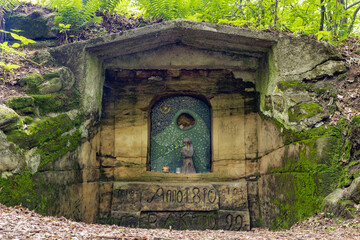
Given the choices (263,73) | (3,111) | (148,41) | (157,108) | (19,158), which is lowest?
(19,158)

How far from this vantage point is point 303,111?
5.63 metres

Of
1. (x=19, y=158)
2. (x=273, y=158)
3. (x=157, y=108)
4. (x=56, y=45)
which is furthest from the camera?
(x=157, y=108)

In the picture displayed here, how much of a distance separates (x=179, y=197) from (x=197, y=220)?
566mm

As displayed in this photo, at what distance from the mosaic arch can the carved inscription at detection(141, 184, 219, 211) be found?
720 millimetres

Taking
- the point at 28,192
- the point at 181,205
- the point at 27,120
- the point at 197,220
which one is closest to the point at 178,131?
the point at 181,205

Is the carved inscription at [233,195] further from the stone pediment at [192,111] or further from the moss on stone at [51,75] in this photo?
the moss on stone at [51,75]

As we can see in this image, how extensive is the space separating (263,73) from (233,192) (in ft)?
8.05

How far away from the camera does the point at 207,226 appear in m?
6.76

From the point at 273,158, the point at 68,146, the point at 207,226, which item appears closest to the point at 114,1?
the point at 68,146

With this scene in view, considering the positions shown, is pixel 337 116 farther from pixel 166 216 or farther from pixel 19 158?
pixel 19 158

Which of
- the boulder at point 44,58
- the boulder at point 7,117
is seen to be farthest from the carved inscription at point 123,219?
the boulder at point 44,58

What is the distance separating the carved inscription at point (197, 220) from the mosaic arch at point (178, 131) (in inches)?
43.2

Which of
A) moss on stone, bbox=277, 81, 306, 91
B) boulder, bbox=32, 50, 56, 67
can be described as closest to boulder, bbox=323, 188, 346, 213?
moss on stone, bbox=277, 81, 306, 91

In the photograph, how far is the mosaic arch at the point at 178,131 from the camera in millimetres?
7715
